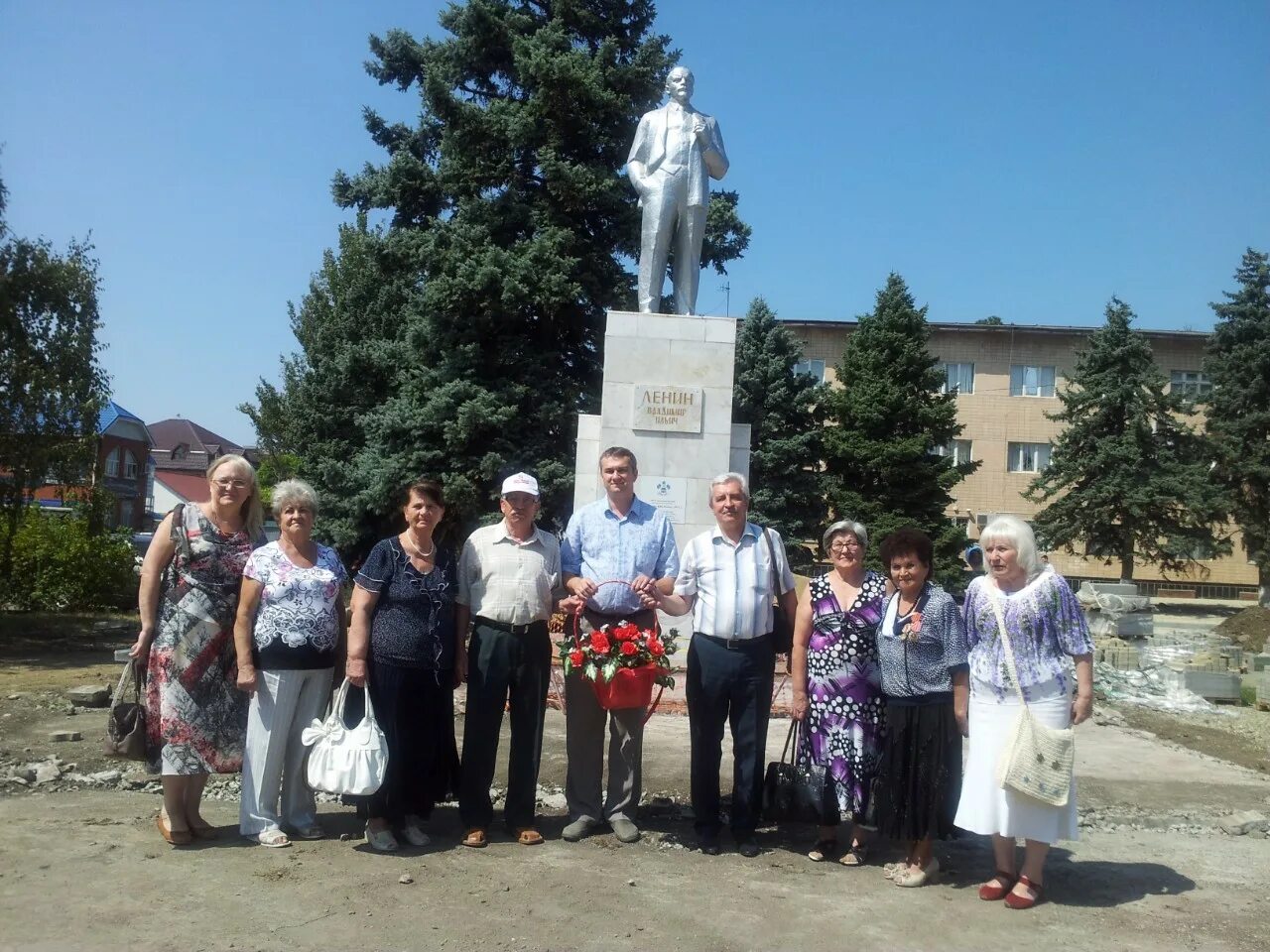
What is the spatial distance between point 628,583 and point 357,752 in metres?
1.38

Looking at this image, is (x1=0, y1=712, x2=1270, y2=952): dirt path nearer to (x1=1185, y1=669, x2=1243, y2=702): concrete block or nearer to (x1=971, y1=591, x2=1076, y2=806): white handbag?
(x1=971, y1=591, x2=1076, y2=806): white handbag

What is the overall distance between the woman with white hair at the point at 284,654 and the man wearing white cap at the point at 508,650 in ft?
2.03

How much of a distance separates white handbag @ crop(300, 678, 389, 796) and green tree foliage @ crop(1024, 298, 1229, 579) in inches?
1146

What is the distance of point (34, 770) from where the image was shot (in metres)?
5.74

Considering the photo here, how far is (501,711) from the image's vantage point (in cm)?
479

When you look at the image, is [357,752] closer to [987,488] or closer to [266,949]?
[266,949]

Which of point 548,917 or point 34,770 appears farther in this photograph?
point 34,770

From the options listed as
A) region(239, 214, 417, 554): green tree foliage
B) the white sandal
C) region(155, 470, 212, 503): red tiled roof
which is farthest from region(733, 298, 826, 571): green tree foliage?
region(155, 470, 212, 503): red tiled roof

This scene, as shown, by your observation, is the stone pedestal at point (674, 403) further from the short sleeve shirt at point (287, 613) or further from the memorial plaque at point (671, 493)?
the short sleeve shirt at point (287, 613)

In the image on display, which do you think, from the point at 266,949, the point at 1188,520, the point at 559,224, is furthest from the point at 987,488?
the point at 266,949

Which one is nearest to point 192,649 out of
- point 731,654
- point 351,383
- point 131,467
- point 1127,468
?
point 731,654

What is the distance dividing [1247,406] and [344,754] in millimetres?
33107

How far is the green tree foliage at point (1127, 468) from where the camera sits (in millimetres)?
29750

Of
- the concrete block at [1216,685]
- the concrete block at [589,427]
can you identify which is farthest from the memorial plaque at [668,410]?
the concrete block at [1216,685]
